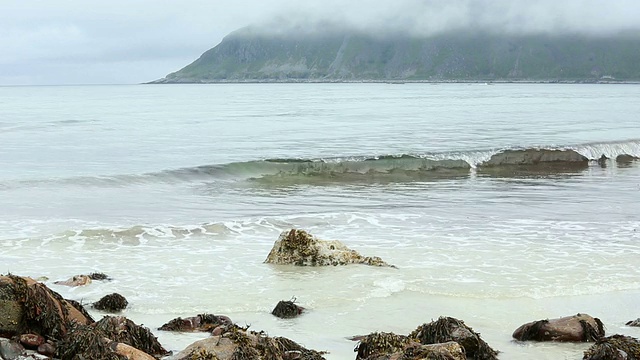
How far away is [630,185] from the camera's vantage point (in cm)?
2377

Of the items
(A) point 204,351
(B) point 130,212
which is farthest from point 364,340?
(B) point 130,212

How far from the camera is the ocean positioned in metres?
9.75

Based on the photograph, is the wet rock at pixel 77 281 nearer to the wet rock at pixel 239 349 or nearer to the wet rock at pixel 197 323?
the wet rock at pixel 197 323

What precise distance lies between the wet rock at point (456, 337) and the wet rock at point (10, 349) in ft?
12.2

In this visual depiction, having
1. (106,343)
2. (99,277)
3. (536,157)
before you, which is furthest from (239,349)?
(536,157)

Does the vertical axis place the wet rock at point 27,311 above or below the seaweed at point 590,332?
above

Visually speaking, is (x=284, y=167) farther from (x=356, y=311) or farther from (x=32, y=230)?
(x=356, y=311)

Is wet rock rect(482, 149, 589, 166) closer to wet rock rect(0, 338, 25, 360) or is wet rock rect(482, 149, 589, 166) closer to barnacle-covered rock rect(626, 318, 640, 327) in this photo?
barnacle-covered rock rect(626, 318, 640, 327)

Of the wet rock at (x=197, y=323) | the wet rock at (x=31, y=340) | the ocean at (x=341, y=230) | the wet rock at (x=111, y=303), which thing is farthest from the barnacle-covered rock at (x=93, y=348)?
the wet rock at (x=111, y=303)

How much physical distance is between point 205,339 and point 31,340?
1528mm

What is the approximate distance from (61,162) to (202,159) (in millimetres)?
5261

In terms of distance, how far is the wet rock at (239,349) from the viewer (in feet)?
22.3

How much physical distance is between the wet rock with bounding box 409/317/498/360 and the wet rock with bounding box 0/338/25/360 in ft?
12.2

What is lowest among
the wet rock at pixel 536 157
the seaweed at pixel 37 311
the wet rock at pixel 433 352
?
the wet rock at pixel 536 157
